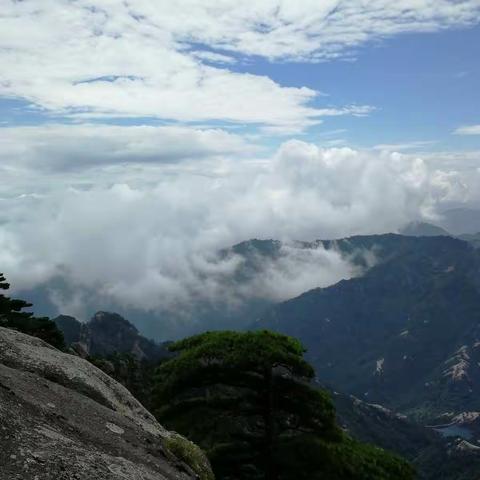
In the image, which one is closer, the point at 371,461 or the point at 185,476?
the point at 185,476

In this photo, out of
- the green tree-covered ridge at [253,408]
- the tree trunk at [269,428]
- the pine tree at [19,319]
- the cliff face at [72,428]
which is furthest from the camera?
the pine tree at [19,319]

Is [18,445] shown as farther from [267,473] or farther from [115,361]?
[115,361]

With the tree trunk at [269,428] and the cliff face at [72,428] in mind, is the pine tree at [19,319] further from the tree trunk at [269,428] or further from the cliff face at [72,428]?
the tree trunk at [269,428]

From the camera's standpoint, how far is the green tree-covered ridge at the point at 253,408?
2242cm

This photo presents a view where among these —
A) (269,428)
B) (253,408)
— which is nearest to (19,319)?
(253,408)

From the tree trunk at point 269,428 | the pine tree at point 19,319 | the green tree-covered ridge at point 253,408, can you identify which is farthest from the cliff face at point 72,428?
the pine tree at point 19,319

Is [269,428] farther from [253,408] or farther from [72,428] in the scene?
[72,428]

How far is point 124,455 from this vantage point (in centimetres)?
1623

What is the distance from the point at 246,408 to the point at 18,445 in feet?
42.3

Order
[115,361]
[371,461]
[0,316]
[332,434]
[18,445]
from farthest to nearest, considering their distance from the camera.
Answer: [115,361] < [0,316] < [332,434] < [371,461] < [18,445]

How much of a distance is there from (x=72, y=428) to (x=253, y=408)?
33.3ft

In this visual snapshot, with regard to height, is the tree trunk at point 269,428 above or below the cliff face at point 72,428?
below

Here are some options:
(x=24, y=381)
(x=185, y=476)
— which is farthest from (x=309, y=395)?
(x=24, y=381)

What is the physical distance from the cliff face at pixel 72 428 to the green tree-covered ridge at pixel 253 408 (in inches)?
97.9
